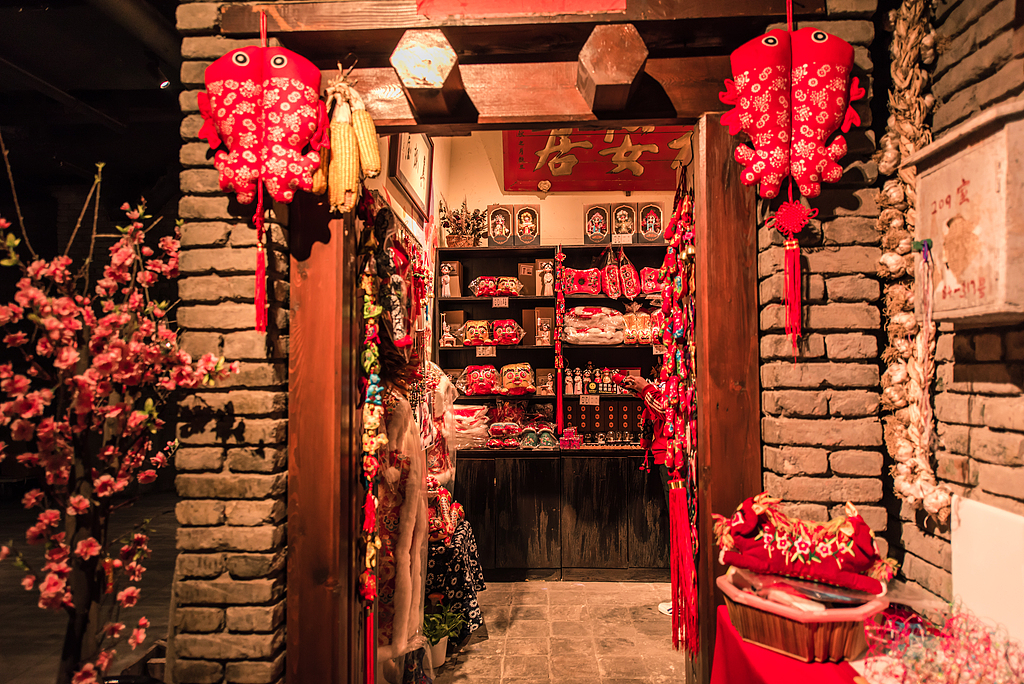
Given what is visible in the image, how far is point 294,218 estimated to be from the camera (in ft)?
6.52

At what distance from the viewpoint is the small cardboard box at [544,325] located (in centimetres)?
470

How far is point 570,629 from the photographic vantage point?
3.47 metres

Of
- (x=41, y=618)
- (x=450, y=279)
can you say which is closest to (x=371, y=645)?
(x=450, y=279)

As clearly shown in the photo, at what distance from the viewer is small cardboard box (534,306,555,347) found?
4703mm

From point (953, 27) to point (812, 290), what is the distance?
911 millimetres

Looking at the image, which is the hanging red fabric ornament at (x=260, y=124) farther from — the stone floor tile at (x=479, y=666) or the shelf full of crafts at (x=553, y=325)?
the shelf full of crafts at (x=553, y=325)

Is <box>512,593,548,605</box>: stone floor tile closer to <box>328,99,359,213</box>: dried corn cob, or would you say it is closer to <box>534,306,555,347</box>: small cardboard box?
<box>534,306,555,347</box>: small cardboard box

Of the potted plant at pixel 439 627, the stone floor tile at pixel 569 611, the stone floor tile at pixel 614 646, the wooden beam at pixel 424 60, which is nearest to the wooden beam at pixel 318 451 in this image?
the wooden beam at pixel 424 60

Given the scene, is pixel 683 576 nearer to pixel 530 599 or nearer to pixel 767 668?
pixel 767 668

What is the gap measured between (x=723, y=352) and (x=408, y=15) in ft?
5.36

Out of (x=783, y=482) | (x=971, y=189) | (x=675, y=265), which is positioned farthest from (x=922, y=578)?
(x=675, y=265)

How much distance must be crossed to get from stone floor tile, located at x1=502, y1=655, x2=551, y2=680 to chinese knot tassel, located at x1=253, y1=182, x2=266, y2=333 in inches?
91.1

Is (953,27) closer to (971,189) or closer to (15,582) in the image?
(971,189)

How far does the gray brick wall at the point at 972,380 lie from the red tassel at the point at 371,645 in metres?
1.99
